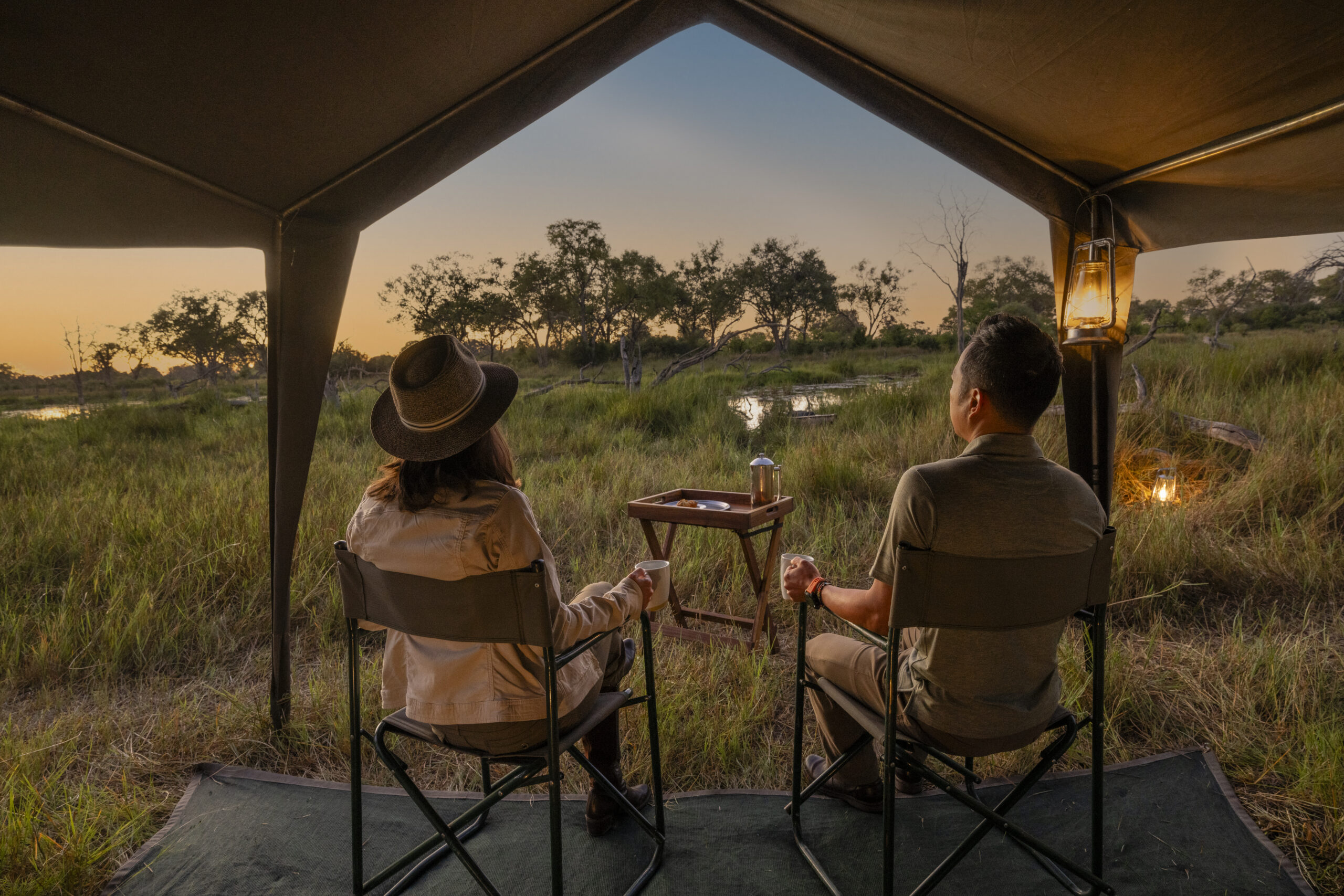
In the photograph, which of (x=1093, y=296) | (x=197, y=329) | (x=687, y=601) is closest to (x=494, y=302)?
(x=197, y=329)

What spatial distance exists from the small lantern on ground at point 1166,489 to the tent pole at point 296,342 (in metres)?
5.13

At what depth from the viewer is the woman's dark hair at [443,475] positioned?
1.41 meters

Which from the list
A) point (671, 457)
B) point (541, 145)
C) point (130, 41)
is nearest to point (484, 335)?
point (541, 145)

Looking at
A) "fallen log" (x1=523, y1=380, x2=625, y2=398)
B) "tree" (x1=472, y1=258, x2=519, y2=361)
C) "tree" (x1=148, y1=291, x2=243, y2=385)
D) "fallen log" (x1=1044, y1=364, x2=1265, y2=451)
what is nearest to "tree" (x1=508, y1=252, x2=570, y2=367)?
"tree" (x1=472, y1=258, x2=519, y2=361)

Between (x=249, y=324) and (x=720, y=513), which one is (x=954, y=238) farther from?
(x=249, y=324)

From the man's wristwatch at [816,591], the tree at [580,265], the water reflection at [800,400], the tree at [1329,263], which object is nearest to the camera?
the man's wristwatch at [816,591]

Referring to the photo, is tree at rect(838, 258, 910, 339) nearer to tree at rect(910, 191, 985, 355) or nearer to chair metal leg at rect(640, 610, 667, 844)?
tree at rect(910, 191, 985, 355)

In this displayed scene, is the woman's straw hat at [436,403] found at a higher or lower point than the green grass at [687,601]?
higher

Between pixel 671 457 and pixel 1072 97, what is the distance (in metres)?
4.96

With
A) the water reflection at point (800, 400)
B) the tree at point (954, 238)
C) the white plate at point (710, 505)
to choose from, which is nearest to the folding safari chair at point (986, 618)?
the white plate at point (710, 505)

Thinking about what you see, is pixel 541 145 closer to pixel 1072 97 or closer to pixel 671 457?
pixel 671 457

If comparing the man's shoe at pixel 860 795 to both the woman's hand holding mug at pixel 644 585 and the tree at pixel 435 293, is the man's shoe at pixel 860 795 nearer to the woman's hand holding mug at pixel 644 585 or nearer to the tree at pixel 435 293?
the woman's hand holding mug at pixel 644 585

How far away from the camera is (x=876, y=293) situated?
2155cm

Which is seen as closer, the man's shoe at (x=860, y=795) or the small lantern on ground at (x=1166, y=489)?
the man's shoe at (x=860, y=795)
